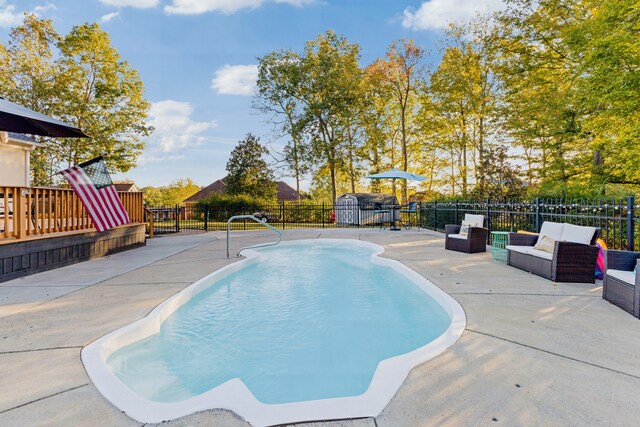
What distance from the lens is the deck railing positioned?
5.10 meters

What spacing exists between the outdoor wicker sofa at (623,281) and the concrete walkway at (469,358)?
12 centimetres

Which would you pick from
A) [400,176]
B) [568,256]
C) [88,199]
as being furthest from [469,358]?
[400,176]

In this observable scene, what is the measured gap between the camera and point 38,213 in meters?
6.81

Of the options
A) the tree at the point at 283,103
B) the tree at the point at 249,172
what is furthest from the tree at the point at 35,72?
the tree at the point at 249,172

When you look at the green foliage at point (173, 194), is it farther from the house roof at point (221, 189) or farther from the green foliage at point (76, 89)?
the green foliage at point (76, 89)

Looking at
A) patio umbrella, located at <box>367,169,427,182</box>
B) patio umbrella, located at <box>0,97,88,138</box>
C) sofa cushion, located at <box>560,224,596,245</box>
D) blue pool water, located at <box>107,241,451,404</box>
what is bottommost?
blue pool water, located at <box>107,241,451,404</box>

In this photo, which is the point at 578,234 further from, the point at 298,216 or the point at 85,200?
the point at 298,216

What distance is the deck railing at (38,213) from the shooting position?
5.10 m

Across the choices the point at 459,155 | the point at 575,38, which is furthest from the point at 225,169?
the point at 575,38

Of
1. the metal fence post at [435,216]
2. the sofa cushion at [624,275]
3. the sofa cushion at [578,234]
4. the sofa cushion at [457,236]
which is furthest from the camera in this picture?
the metal fence post at [435,216]

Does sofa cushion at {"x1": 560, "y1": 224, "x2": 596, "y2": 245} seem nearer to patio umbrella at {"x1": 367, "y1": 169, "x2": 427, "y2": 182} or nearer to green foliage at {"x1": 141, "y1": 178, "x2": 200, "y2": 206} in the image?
patio umbrella at {"x1": 367, "y1": 169, "x2": 427, "y2": 182}

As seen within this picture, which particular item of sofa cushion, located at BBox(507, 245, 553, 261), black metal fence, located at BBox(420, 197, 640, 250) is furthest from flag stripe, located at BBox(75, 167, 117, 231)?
black metal fence, located at BBox(420, 197, 640, 250)

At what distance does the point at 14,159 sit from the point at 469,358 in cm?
1382

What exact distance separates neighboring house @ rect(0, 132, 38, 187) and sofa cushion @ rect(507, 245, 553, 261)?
44.1 feet
